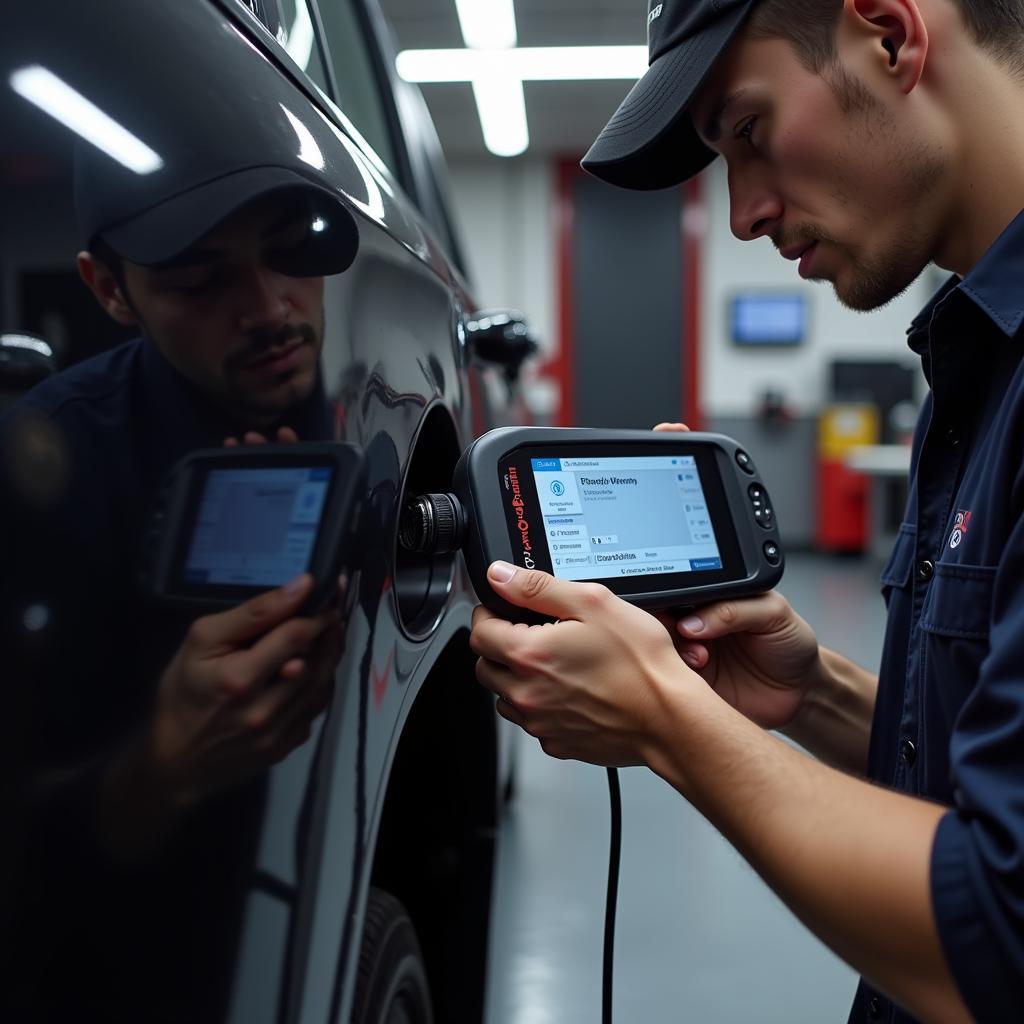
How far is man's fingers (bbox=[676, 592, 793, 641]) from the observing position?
859mm

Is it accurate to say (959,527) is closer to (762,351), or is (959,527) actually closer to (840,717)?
(840,717)

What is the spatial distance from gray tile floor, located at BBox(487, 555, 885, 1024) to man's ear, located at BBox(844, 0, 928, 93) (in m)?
0.96

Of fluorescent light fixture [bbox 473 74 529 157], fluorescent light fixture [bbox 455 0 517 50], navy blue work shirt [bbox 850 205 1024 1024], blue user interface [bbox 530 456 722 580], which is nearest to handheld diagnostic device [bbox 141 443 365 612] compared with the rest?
blue user interface [bbox 530 456 722 580]

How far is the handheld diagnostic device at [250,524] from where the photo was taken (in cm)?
43

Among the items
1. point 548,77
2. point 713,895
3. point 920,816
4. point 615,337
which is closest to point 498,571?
point 920,816

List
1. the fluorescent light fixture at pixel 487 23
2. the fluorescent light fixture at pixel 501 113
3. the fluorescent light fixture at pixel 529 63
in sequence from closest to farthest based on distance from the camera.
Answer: the fluorescent light fixture at pixel 487 23 < the fluorescent light fixture at pixel 529 63 < the fluorescent light fixture at pixel 501 113

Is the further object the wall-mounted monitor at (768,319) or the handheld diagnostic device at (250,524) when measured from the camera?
the wall-mounted monitor at (768,319)

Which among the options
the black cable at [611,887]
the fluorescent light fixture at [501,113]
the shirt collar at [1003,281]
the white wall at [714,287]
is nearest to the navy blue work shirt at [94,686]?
the black cable at [611,887]

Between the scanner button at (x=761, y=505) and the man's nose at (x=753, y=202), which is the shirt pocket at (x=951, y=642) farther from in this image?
the man's nose at (x=753, y=202)

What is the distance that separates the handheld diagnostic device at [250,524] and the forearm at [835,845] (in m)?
0.29

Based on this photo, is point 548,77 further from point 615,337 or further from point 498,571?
point 498,571

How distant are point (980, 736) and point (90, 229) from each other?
0.54 m

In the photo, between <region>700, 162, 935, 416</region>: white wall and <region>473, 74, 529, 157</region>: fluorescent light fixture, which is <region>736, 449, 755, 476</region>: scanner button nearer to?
<region>473, 74, 529, 157</region>: fluorescent light fixture

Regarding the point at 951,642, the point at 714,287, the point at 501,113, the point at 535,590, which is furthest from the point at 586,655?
the point at 714,287
